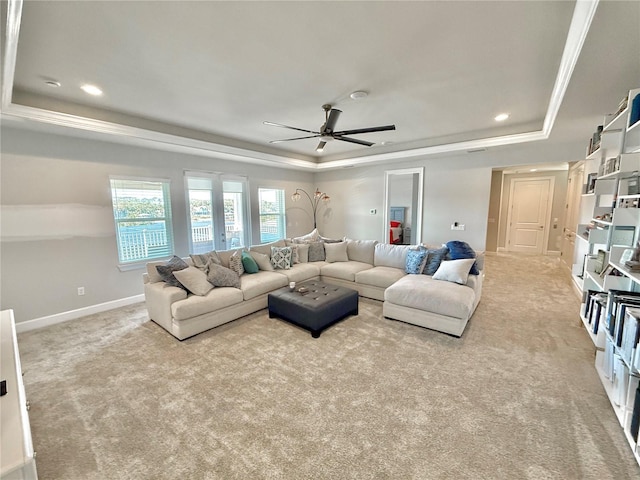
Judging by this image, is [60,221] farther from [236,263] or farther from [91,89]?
[236,263]

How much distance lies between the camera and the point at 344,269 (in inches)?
176

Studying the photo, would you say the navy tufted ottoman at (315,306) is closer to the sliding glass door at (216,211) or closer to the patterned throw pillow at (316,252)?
the patterned throw pillow at (316,252)

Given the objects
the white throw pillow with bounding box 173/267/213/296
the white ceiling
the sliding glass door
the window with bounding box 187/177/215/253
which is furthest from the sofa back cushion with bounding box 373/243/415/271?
the window with bounding box 187/177/215/253

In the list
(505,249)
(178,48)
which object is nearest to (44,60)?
(178,48)

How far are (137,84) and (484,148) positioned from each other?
5.04m

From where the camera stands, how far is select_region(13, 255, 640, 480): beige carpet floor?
156cm

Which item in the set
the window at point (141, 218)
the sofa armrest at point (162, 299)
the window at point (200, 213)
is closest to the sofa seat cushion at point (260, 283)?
the sofa armrest at point (162, 299)

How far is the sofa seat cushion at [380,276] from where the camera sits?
398 centimetres

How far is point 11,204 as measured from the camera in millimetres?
3178

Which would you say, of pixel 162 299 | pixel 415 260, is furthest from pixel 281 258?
pixel 415 260

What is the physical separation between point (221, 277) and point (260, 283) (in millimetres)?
533

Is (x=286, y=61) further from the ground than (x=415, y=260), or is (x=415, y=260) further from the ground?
(x=286, y=61)

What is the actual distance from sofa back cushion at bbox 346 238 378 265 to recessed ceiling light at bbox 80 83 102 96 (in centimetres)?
408

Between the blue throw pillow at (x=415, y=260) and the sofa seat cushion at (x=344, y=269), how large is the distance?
28.7 inches
